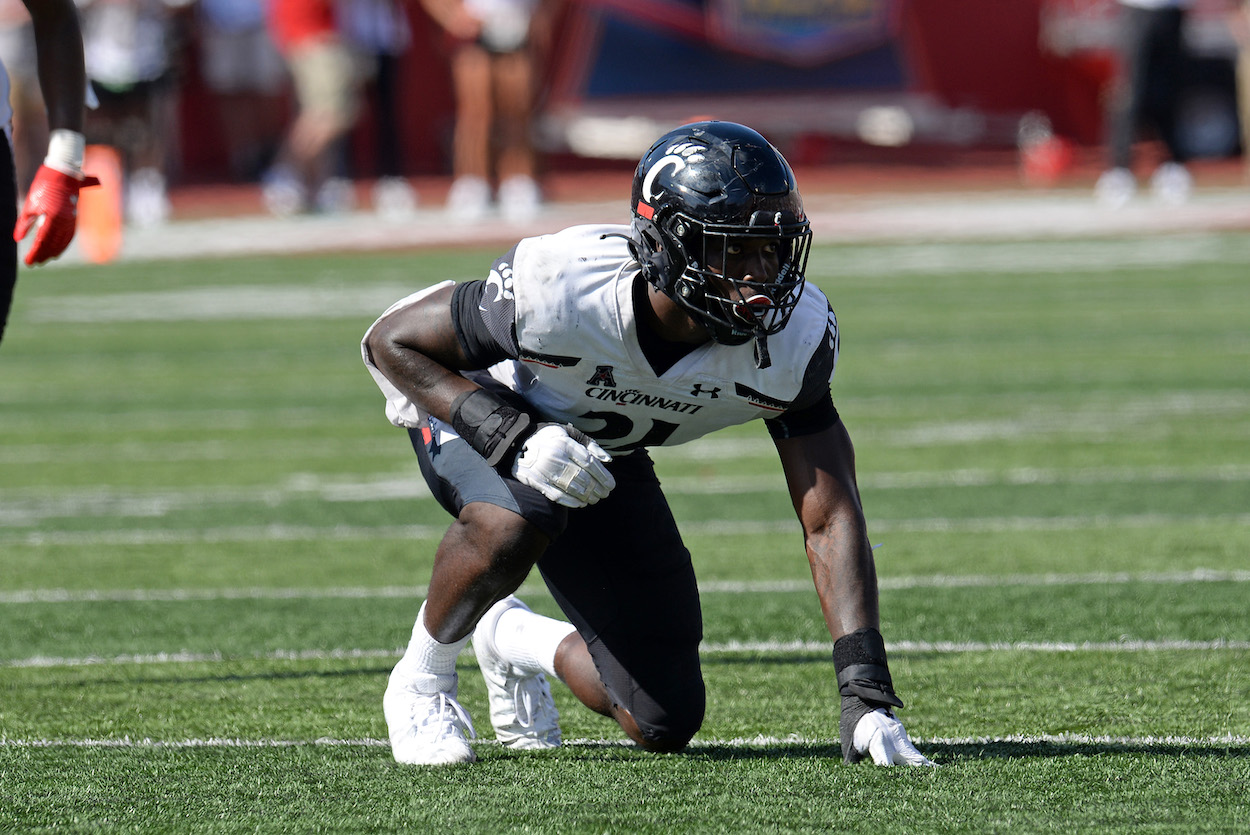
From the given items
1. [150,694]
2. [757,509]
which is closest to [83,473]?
[757,509]

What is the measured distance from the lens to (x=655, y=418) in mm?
3807

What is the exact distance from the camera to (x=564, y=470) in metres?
3.51

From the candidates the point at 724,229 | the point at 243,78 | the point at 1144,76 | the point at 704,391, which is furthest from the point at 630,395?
the point at 243,78

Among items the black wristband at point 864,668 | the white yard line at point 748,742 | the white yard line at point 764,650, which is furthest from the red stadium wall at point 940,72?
the black wristband at point 864,668

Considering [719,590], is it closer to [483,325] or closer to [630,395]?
[630,395]

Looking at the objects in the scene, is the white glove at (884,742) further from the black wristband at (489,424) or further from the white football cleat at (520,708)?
the black wristband at (489,424)

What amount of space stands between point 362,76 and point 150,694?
13297 mm

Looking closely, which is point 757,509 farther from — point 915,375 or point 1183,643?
point 915,375

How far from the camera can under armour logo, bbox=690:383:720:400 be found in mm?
3701

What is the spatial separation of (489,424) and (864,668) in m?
0.82

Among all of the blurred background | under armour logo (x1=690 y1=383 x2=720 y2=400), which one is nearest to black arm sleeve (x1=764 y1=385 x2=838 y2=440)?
under armour logo (x1=690 y1=383 x2=720 y2=400)

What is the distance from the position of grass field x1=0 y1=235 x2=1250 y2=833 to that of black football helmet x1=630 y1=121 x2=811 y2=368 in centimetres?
84

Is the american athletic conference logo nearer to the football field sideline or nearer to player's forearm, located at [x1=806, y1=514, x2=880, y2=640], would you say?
player's forearm, located at [x1=806, y1=514, x2=880, y2=640]

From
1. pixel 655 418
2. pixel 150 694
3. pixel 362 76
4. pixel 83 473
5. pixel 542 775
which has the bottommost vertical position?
pixel 362 76
